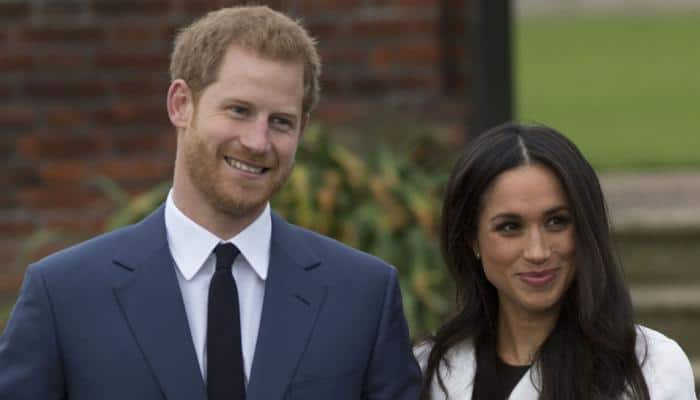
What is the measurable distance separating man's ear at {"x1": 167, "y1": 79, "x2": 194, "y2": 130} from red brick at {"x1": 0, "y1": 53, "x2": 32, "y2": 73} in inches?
154

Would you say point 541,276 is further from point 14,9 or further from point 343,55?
point 14,9

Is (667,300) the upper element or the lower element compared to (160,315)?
lower

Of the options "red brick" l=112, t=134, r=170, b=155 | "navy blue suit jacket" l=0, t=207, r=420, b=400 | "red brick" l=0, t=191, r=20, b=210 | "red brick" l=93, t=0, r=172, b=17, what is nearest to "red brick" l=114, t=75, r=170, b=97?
"red brick" l=112, t=134, r=170, b=155

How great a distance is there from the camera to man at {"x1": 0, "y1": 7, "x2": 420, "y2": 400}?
394 centimetres

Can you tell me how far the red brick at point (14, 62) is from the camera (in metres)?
7.79

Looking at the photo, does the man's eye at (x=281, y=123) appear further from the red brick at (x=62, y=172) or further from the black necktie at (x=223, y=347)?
the red brick at (x=62, y=172)

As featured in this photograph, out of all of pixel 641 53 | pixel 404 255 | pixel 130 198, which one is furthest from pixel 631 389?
pixel 641 53

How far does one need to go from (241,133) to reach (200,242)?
0.90 feet

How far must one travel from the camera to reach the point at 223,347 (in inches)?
156

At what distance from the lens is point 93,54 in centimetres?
782

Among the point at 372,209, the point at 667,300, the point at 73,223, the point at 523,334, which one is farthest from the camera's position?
the point at 667,300

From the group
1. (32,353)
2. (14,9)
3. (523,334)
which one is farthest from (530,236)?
(14,9)

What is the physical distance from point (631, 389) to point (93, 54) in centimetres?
420

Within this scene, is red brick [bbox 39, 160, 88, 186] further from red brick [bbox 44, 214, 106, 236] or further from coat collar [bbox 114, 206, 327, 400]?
coat collar [bbox 114, 206, 327, 400]
